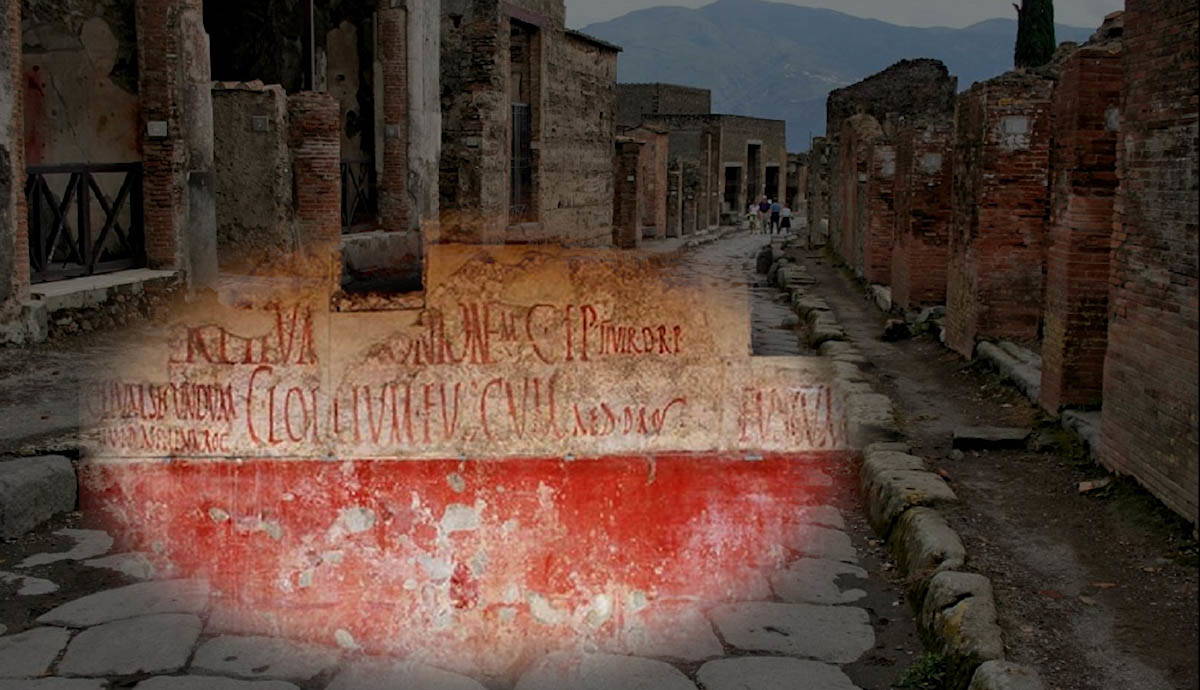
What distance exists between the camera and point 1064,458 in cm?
624

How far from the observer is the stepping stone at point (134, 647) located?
3674mm

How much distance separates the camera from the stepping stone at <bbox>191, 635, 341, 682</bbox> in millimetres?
3672

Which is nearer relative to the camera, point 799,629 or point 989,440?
point 799,629

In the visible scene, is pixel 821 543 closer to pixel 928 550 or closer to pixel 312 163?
pixel 928 550

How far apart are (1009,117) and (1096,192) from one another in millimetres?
2356

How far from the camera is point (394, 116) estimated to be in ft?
53.3

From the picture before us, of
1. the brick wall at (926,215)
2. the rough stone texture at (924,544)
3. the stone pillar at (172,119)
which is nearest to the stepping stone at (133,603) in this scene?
the rough stone texture at (924,544)

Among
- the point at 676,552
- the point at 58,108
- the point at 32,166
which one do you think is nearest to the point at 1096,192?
the point at 676,552

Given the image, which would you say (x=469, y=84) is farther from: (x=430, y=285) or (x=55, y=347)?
(x=430, y=285)

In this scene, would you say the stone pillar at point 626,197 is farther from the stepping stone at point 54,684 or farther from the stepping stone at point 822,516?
the stepping stone at point 54,684

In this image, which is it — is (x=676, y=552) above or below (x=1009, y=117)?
below

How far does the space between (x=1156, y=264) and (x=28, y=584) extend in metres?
4.79

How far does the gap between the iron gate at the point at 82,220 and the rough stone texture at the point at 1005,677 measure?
27.7 feet

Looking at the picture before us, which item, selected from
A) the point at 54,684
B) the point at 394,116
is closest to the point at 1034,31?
the point at 394,116
